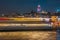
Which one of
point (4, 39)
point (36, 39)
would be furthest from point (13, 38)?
point (36, 39)

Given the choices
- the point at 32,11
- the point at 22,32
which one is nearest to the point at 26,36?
the point at 22,32

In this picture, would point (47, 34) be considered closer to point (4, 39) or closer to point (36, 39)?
point (36, 39)

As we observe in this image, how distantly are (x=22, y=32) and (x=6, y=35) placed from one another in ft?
2.00

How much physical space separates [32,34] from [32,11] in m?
14.0

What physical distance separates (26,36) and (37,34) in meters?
0.43

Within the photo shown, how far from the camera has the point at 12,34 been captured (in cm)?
700

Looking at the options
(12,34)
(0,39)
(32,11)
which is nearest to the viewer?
(0,39)

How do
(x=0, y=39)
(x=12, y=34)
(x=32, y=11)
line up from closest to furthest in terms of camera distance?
(x=0, y=39) < (x=12, y=34) < (x=32, y=11)

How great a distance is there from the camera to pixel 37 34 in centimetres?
719

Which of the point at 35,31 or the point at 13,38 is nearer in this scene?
the point at 13,38

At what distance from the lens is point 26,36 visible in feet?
23.3

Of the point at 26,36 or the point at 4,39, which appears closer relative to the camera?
the point at 4,39

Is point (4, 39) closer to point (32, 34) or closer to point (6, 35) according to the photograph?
point (6, 35)

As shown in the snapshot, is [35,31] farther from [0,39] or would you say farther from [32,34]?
[0,39]
